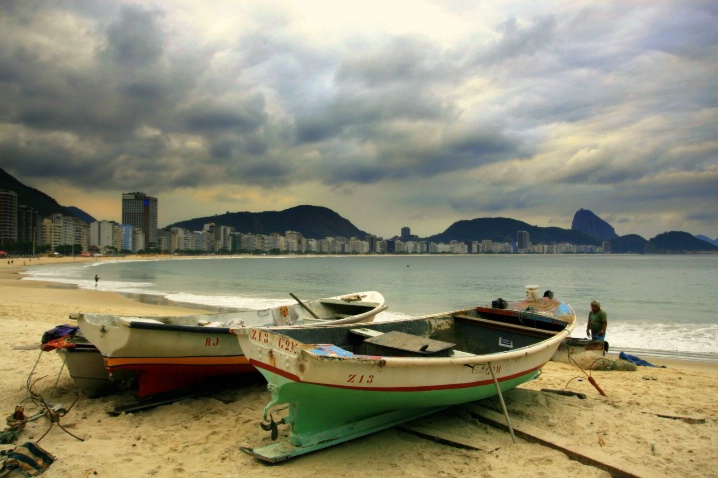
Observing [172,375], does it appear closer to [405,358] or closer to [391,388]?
[391,388]

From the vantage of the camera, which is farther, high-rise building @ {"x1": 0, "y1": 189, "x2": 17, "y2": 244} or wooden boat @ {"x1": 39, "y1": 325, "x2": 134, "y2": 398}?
high-rise building @ {"x1": 0, "y1": 189, "x2": 17, "y2": 244}

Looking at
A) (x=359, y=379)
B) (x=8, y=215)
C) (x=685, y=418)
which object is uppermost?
(x=8, y=215)

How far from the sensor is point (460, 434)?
564 centimetres

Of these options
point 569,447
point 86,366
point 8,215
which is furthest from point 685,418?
point 8,215

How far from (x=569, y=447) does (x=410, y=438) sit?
1.81 metres

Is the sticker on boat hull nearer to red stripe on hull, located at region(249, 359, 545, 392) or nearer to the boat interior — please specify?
the boat interior

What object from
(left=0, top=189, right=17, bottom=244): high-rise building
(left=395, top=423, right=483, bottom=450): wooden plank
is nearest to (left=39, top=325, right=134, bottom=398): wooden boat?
(left=395, top=423, right=483, bottom=450): wooden plank

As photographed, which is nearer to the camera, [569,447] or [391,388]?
[391,388]

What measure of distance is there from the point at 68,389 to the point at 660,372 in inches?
446

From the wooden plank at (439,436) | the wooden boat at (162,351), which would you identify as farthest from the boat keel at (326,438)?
the wooden boat at (162,351)

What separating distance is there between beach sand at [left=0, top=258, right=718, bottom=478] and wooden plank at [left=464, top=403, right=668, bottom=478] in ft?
0.09

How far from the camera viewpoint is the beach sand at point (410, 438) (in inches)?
191

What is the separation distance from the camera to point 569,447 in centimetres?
530

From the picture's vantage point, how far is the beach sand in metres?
4.86
